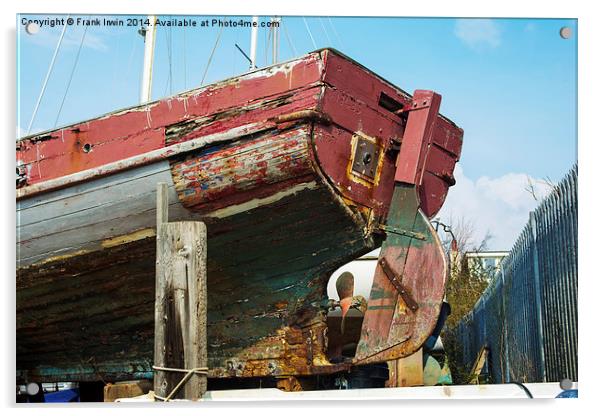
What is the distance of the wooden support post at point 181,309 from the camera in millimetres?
3908

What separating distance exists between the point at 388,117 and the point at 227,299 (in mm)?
1572

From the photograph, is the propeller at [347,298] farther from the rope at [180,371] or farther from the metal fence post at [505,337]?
the rope at [180,371]

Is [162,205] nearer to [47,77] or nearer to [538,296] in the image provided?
[47,77]

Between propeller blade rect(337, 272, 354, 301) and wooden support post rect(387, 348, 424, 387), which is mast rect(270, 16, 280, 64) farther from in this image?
wooden support post rect(387, 348, 424, 387)

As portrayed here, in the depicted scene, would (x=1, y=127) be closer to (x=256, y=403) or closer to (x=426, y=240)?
(x=256, y=403)

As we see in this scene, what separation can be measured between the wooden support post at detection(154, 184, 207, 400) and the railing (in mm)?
2172

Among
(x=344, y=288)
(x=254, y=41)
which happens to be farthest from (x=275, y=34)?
(x=344, y=288)

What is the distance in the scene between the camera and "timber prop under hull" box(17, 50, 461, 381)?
16.7 ft

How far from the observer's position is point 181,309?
3.92 m

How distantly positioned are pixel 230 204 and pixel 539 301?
2.09 metres

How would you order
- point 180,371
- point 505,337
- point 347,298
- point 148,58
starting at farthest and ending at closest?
point 148,58
point 505,337
point 347,298
point 180,371

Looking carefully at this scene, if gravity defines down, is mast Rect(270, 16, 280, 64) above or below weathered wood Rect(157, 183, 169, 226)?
above

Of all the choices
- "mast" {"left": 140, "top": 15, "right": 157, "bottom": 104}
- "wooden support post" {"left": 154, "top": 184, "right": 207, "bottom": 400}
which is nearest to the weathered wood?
"wooden support post" {"left": 154, "top": 184, "right": 207, "bottom": 400}

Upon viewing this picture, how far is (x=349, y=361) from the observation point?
5.39m
